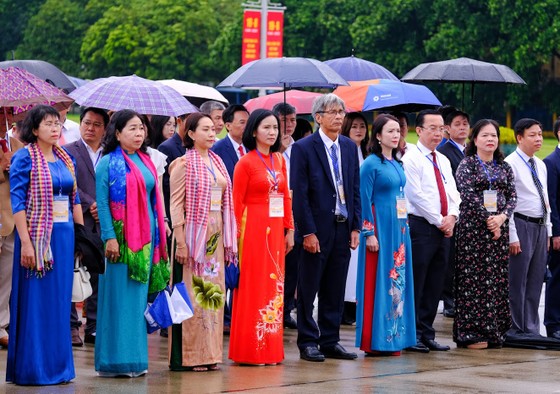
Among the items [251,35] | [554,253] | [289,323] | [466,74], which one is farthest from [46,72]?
[251,35]

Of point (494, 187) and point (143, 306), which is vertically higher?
point (494, 187)

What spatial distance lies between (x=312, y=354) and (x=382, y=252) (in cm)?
104

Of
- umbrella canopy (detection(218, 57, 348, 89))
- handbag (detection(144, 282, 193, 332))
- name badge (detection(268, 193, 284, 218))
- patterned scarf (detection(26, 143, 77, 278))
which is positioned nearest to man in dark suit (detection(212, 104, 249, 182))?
umbrella canopy (detection(218, 57, 348, 89))

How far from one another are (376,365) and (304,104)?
515cm

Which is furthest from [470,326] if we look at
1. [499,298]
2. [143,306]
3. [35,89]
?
[35,89]

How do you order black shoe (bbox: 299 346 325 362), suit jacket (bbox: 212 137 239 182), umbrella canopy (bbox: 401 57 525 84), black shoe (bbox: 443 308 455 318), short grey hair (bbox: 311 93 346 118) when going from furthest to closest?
umbrella canopy (bbox: 401 57 525 84)
black shoe (bbox: 443 308 455 318)
suit jacket (bbox: 212 137 239 182)
short grey hair (bbox: 311 93 346 118)
black shoe (bbox: 299 346 325 362)

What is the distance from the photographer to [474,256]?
11.3 meters

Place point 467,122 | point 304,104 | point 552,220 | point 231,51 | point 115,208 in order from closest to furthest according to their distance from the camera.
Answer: point 115,208 < point 552,220 < point 467,122 < point 304,104 < point 231,51

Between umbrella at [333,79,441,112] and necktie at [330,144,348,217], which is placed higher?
umbrella at [333,79,441,112]

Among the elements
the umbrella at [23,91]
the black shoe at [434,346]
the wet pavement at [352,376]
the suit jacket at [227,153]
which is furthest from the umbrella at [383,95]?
the umbrella at [23,91]

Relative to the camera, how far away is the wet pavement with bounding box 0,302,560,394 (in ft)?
28.6

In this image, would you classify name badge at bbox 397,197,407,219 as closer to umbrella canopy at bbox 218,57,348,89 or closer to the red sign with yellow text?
umbrella canopy at bbox 218,57,348,89

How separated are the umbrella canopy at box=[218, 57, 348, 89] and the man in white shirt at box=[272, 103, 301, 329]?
248 millimetres

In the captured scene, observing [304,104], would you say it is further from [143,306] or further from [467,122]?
[143,306]
